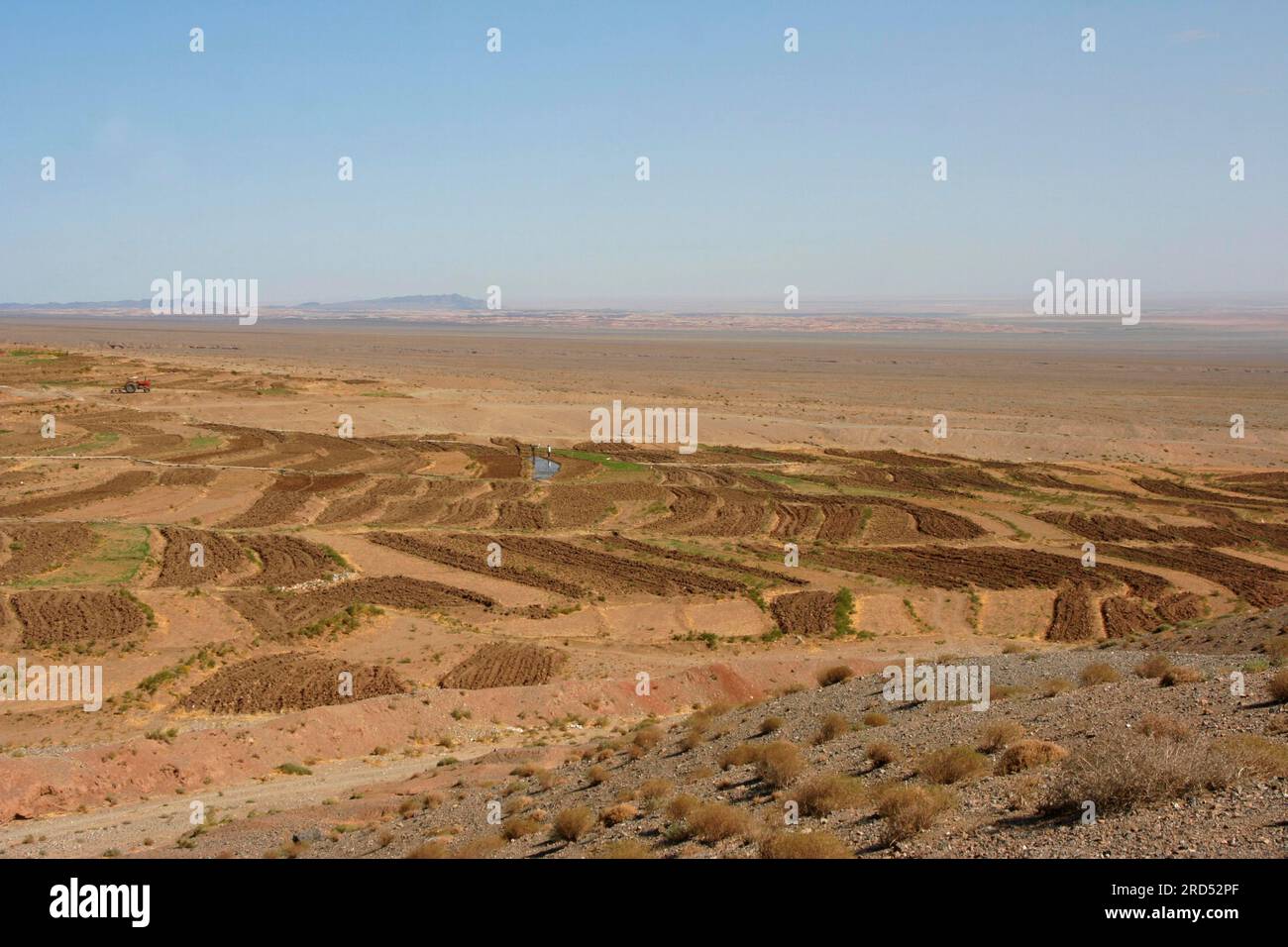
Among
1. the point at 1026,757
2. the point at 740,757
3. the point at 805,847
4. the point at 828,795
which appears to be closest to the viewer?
the point at 805,847

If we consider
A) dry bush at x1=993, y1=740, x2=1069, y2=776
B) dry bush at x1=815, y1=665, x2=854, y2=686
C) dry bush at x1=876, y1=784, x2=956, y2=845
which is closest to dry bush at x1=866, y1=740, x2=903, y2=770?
dry bush at x1=993, y1=740, x2=1069, y2=776

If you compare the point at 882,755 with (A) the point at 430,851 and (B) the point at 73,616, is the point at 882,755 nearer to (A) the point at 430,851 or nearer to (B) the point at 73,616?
(A) the point at 430,851

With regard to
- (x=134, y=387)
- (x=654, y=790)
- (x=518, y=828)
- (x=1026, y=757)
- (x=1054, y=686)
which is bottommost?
(x=518, y=828)

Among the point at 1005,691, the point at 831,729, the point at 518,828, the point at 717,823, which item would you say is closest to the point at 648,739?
the point at 831,729

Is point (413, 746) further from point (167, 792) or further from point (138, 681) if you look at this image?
point (138, 681)

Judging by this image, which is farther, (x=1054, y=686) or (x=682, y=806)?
(x=1054, y=686)

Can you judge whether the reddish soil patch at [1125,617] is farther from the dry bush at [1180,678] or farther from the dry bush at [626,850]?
the dry bush at [626,850]

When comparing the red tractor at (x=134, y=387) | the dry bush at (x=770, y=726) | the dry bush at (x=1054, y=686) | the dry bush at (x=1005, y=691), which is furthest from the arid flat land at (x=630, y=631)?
the red tractor at (x=134, y=387)

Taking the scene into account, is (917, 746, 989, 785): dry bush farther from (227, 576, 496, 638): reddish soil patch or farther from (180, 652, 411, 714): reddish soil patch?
(227, 576, 496, 638): reddish soil patch
